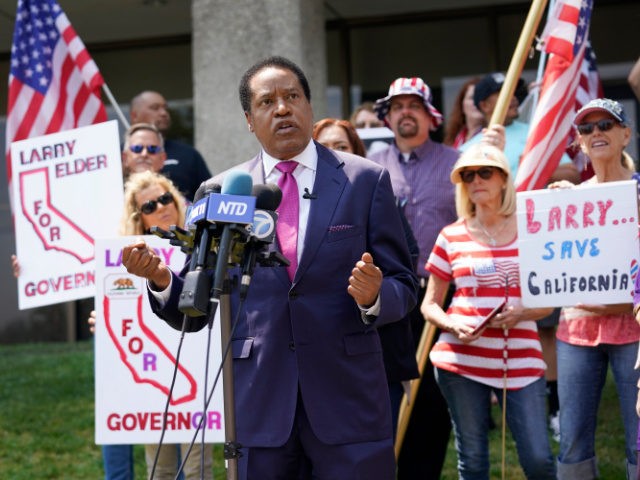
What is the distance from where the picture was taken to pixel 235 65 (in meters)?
10.2

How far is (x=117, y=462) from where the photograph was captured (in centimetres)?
602

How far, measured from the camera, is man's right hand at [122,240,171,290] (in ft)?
11.2

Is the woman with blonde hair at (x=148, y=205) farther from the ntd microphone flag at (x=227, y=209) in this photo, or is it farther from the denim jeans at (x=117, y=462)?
the ntd microphone flag at (x=227, y=209)

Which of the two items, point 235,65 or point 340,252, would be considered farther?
point 235,65

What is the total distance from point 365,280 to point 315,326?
0.40 meters

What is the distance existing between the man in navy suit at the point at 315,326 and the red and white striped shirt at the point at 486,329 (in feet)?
5.36

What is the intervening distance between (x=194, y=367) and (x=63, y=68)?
364cm

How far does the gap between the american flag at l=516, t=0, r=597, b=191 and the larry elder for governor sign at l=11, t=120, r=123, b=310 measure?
8.09 ft

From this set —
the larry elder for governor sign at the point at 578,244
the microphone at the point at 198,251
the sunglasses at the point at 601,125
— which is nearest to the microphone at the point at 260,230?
the microphone at the point at 198,251

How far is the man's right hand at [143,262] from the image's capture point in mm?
3416

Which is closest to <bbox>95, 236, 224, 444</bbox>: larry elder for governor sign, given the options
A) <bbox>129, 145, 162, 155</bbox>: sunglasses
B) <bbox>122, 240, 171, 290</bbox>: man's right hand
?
<bbox>129, 145, 162, 155</bbox>: sunglasses

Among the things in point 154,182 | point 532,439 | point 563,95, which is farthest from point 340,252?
point 563,95

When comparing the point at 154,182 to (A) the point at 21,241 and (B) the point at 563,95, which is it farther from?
(B) the point at 563,95

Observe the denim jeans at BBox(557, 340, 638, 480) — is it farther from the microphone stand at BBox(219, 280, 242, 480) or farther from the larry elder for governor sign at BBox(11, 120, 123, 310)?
the larry elder for governor sign at BBox(11, 120, 123, 310)
